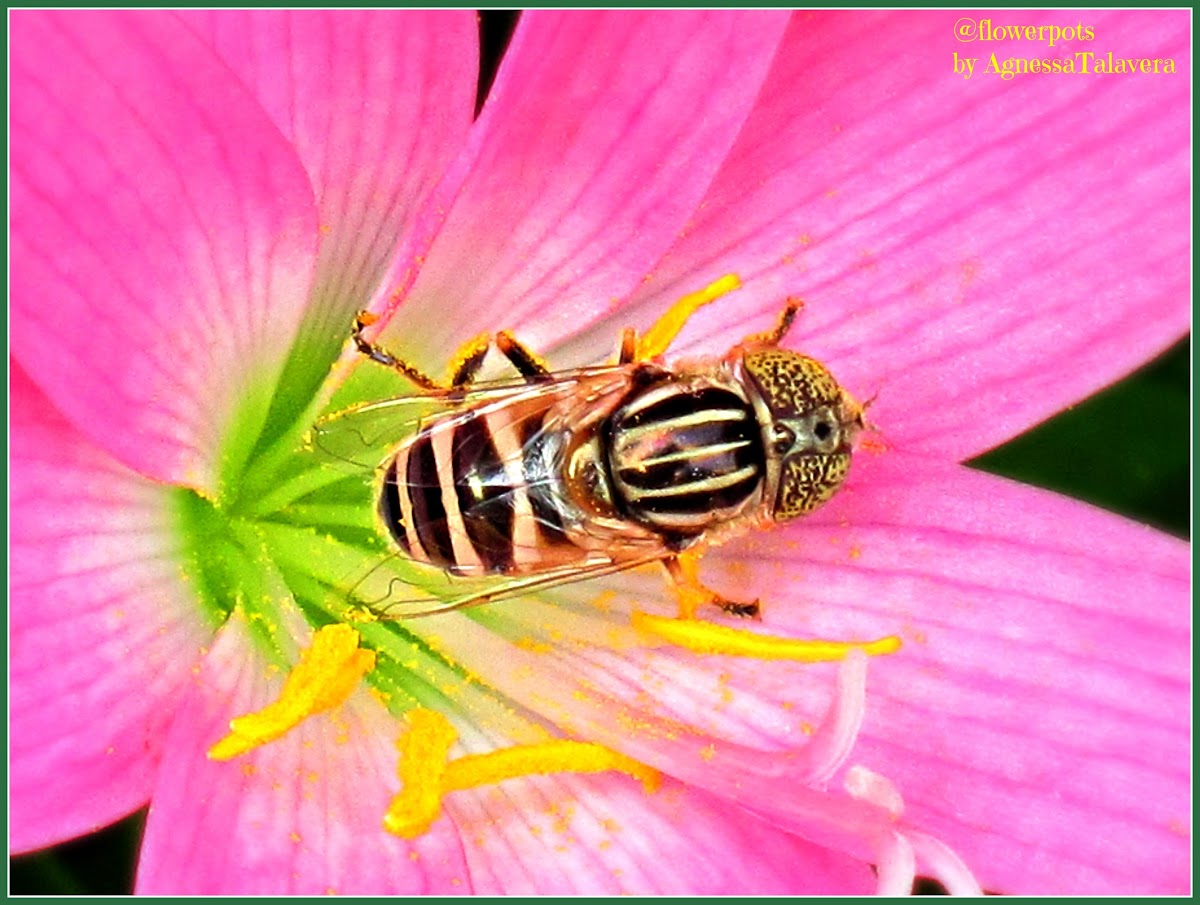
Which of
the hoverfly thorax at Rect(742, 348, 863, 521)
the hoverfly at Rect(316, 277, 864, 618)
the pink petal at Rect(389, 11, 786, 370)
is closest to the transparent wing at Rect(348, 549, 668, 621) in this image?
the hoverfly at Rect(316, 277, 864, 618)

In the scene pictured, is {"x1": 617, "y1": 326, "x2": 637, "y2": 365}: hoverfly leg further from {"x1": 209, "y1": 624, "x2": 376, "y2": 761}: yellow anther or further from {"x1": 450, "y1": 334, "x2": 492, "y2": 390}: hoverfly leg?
{"x1": 209, "y1": 624, "x2": 376, "y2": 761}: yellow anther

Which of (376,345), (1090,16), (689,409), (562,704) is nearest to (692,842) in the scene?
(562,704)

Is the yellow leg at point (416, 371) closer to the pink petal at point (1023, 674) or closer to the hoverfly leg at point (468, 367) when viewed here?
the hoverfly leg at point (468, 367)

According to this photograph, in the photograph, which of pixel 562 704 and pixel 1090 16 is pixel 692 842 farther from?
pixel 1090 16

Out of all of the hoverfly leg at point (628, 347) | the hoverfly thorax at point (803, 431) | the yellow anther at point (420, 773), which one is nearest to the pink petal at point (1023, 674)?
the hoverfly thorax at point (803, 431)

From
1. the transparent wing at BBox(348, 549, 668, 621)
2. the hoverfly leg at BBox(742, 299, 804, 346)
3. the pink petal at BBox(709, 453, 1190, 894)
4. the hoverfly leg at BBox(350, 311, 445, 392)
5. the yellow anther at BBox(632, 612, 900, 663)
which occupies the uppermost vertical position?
the hoverfly leg at BBox(350, 311, 445, 392)
